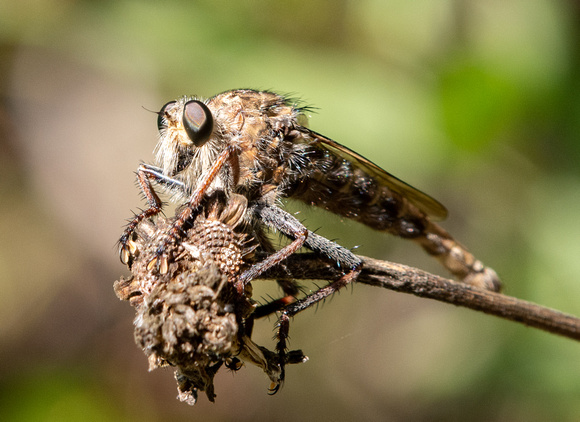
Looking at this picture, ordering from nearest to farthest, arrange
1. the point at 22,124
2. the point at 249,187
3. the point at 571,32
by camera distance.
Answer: the point at 249,187 → the point at 571,32 → the point at 22,124

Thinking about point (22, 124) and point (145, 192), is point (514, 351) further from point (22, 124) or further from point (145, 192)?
point (22, 124)

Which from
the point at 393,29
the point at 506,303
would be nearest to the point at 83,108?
the point at 393,29

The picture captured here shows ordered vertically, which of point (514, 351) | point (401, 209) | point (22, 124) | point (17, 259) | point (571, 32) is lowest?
point (17, 259)

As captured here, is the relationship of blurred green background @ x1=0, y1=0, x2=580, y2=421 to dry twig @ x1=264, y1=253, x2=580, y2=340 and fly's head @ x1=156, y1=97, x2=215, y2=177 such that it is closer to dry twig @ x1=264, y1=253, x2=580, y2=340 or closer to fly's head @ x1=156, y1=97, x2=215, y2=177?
fly's head @ x1=156, y1=97, x2=215, y2=177

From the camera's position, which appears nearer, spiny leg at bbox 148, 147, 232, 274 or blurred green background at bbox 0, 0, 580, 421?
spiny leg at bbox 148, 147, 232, 274

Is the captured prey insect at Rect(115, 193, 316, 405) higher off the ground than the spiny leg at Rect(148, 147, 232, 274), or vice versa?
the spiny leg at Rect(148, 147, 232, 274)

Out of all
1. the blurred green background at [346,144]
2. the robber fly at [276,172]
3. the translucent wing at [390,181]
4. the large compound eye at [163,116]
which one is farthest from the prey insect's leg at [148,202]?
the blurred green background at [346,144]

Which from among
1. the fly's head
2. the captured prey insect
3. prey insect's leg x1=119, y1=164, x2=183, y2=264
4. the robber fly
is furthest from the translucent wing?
the captured prey insect
